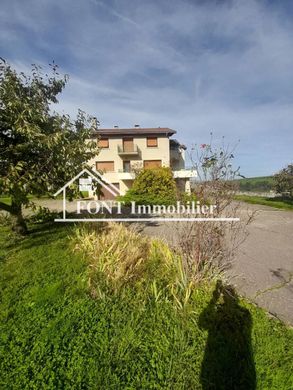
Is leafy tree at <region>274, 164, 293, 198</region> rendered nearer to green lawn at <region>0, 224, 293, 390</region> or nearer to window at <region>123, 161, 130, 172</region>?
window at <region>123, 161, 130, 172</region>

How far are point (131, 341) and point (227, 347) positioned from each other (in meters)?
1.22

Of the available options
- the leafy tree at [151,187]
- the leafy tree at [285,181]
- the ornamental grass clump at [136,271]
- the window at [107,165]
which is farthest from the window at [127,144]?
the ornamental grass clump at [136,271]

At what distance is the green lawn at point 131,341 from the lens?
273cm

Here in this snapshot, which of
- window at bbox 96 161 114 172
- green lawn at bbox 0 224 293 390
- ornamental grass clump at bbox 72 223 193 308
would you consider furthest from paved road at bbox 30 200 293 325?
window at bbox 96 161 114 172

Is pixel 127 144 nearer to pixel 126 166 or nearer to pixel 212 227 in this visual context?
pixel 126 166

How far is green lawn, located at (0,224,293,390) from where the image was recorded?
2727 millimetres

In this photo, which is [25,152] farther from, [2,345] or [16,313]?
[2,345]

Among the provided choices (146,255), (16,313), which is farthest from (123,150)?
(16,313)

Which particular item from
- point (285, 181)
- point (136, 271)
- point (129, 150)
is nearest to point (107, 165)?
point (129, 150)

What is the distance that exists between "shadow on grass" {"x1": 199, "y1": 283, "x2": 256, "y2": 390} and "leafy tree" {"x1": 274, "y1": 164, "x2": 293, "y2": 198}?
27.2 meters

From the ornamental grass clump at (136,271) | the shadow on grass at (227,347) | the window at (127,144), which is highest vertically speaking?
the window at (127,144)

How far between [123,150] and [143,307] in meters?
26.4

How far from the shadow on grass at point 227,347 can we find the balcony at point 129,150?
25654 mm

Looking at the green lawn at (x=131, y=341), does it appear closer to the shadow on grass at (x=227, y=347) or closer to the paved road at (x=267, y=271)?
the shadow on grass at (x=227, y=347)
